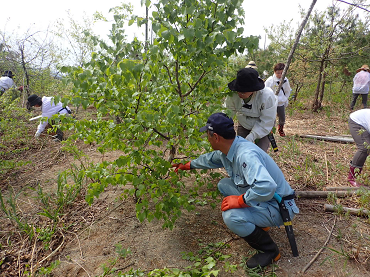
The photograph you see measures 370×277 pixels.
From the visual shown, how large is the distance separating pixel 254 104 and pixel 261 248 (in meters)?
1.45

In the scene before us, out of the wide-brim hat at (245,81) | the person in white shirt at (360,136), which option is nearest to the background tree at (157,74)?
the wide-brim hat at (245,81)

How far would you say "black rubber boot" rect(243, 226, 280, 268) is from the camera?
1.97 m

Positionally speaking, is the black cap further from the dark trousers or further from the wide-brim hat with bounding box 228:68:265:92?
the dark trousers

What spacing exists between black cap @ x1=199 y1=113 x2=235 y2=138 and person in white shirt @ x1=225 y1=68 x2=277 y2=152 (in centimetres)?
58

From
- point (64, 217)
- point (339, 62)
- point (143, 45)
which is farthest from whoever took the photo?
point (339, 62)

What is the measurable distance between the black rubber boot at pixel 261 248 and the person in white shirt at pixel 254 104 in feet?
3.45

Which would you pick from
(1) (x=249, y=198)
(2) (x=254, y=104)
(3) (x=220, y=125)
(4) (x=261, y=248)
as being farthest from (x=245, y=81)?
(4) (x=261, y=248)

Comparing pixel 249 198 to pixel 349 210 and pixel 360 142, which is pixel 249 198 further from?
pixel 360 142

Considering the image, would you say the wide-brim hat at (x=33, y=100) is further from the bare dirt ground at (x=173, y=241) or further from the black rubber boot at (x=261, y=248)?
the black rubber boot at (x=261, y=248)

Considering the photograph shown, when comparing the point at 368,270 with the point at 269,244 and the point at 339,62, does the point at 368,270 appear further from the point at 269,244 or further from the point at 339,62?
the point at 339,62

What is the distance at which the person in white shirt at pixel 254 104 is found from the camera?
2.38 m

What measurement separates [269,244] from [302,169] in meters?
2.16

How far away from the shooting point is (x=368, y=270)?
1.97m

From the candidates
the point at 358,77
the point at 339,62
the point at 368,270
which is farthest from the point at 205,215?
the point at 339,62
